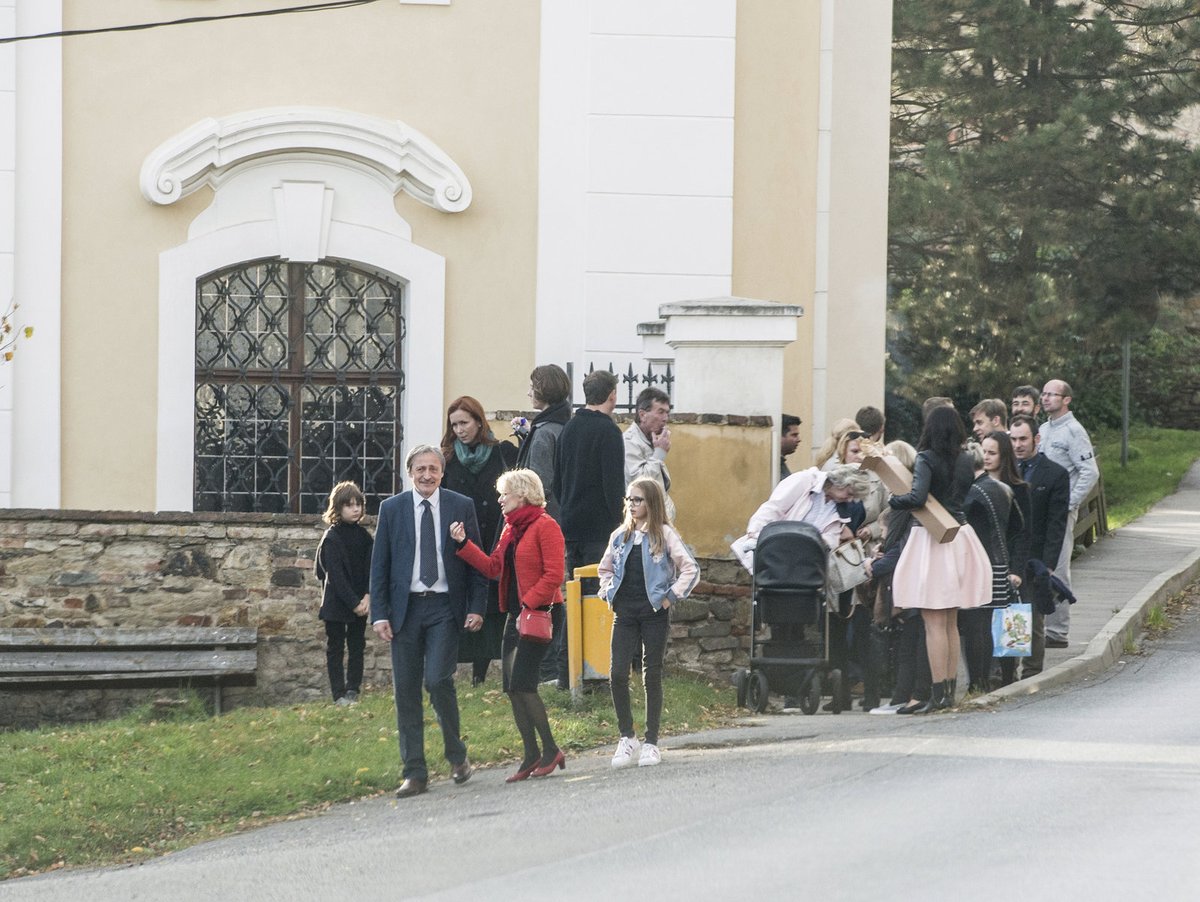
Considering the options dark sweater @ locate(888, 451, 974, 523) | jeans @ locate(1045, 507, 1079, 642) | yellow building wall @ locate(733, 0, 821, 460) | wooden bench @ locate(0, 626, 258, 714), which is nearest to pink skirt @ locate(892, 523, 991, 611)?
dark sweater @ locate(888, 451, 974, 523)

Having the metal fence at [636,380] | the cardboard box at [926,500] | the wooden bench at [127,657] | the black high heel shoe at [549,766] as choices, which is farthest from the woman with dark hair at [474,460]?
the metal fence at [636,380]

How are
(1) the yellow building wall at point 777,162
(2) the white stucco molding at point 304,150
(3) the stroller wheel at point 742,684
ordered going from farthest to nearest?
(1) the yellow building wall at point 777,162 → (2) the white stucco molding at point 304,150 → (3) the stroller wheel at point 742,684

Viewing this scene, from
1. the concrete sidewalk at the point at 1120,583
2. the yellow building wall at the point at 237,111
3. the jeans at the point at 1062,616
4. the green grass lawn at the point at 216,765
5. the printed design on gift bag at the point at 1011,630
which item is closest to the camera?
the green grass lawn at the point at 216,765

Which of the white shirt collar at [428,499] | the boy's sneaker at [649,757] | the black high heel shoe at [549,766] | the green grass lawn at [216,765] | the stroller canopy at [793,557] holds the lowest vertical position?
the green grass lawn at [216,765]

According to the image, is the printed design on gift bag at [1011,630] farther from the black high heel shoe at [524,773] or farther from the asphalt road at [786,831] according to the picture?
the black high heel shoe at [524,773]

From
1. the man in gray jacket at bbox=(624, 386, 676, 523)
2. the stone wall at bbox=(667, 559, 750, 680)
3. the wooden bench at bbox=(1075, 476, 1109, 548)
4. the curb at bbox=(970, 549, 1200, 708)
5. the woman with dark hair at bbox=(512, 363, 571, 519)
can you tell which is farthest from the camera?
the wooden bench at bbox=(1075, 476, 1109, 548)

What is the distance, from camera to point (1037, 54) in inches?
1101

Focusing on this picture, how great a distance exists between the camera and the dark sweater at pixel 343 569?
12.3 m

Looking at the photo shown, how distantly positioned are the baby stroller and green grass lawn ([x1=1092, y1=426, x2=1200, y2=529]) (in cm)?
1295

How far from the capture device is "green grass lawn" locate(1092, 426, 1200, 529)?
26.9 metres

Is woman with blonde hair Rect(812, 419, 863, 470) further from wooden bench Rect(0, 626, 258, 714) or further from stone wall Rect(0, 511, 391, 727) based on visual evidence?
wooden bench Rect(0, 626, 258, 714)

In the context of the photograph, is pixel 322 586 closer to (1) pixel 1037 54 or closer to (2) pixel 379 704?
(2) pixel 379 704

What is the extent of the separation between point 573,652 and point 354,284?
507cm

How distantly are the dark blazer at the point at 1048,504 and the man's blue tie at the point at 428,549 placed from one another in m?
4.50
